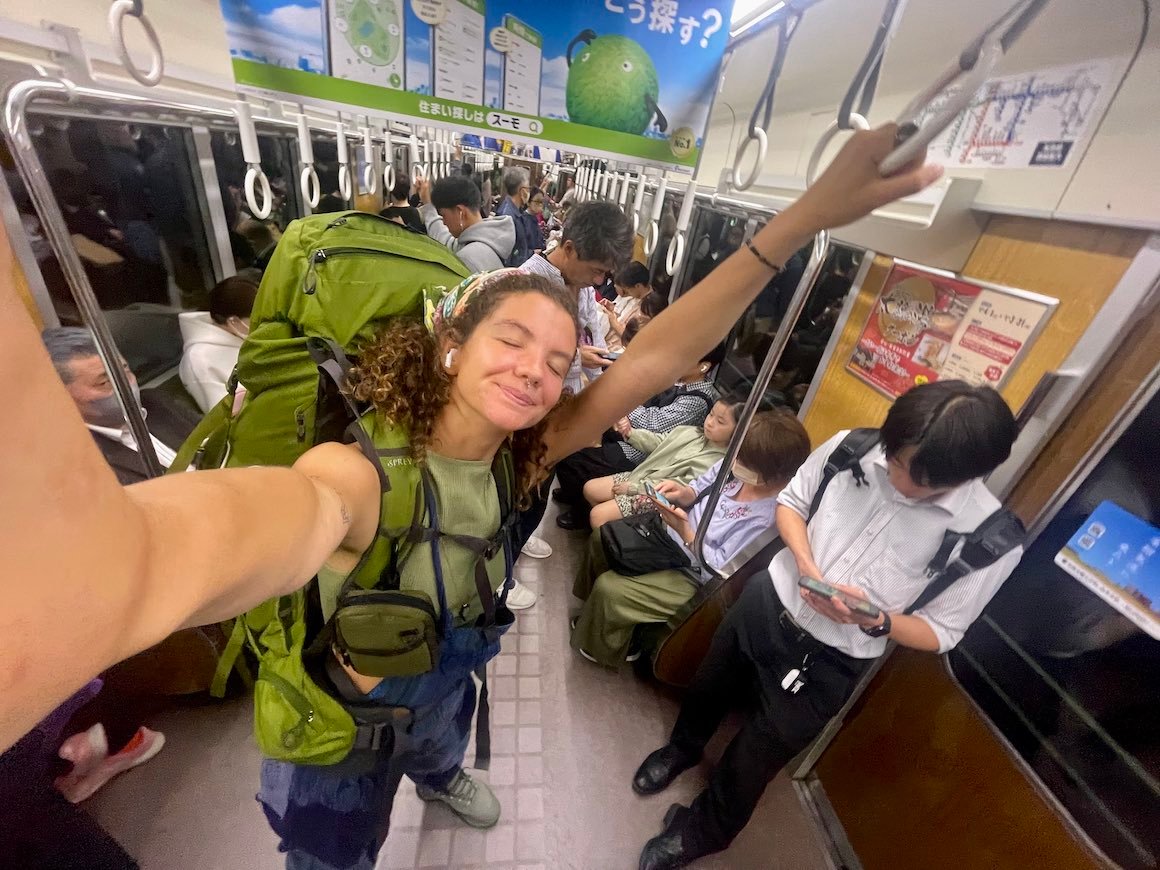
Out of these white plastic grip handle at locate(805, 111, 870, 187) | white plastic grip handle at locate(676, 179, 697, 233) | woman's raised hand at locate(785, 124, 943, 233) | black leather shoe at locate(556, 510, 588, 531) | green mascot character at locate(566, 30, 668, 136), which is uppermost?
green mascot character at locate(566, 30, 668, 136)

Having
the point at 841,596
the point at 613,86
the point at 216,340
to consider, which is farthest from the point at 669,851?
the point at 216,340

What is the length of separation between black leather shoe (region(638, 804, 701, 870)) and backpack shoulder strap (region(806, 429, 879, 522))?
130 centimetres

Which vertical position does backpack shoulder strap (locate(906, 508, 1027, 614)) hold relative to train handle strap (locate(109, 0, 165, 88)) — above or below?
below

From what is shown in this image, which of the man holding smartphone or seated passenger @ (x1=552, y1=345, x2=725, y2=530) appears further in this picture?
seated passenger @ (x1=552, y1=345, x2=725, y2=530)

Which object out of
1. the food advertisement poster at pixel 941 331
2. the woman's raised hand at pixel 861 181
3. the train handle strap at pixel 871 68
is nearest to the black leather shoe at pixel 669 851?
the food advertisement poster at pixel 941 331

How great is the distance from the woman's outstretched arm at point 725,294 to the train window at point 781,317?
107 cm

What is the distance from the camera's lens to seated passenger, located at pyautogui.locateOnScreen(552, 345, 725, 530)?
10.2 ft

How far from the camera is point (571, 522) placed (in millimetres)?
3332

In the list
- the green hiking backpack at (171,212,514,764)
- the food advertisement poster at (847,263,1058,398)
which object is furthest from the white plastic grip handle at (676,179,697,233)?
the food advertisement poster at (847,263,1058,398)

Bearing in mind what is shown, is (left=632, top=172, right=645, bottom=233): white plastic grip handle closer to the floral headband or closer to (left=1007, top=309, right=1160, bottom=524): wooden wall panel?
the floral headband

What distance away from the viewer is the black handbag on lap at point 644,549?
2281 mm

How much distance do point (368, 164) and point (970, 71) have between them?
2.45 meters

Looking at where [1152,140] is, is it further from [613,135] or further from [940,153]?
[613,135]

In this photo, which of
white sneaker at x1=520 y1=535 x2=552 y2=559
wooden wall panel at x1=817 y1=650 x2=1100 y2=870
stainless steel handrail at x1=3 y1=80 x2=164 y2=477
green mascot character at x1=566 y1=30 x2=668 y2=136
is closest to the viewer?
green mascot character at x1=566 y1=30 x2=668 y2=136
